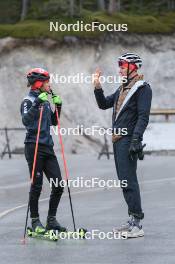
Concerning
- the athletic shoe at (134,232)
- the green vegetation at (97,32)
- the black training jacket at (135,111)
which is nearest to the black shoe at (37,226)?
the athletic shoe at (134,232)

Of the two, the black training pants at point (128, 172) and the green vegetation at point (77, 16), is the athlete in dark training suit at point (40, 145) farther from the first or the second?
the green vegetation at point (77, 16)

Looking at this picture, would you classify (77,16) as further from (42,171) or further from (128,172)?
(128,172)

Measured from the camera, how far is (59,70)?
3225 cm

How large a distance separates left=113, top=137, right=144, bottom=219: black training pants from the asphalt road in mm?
389

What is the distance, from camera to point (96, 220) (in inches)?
463

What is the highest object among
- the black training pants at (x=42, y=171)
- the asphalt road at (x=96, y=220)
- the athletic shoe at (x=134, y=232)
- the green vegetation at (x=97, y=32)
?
the green vegetation at (x=97, y=32)

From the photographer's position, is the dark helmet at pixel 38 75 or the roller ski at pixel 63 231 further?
the dark helmet at pixel 38 75

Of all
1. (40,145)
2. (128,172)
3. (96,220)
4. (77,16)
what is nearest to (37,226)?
(40,145)

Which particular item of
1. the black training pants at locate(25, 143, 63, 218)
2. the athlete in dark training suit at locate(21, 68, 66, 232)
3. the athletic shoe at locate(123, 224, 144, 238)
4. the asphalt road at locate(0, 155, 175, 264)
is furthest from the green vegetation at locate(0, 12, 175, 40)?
the athletic shoe at locate(123, 224, 144, 238)

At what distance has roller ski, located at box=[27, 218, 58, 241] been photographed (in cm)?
998

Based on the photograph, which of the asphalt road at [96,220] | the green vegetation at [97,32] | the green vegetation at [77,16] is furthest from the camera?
the green vegetation at [77,16]

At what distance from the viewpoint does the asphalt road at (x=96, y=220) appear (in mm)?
9031

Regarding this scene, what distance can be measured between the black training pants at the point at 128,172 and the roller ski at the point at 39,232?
3.21 ft

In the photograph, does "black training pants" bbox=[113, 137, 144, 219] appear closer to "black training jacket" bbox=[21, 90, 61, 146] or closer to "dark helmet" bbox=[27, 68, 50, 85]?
"black training jacket" bbox=[21, 90, 61, 146]
